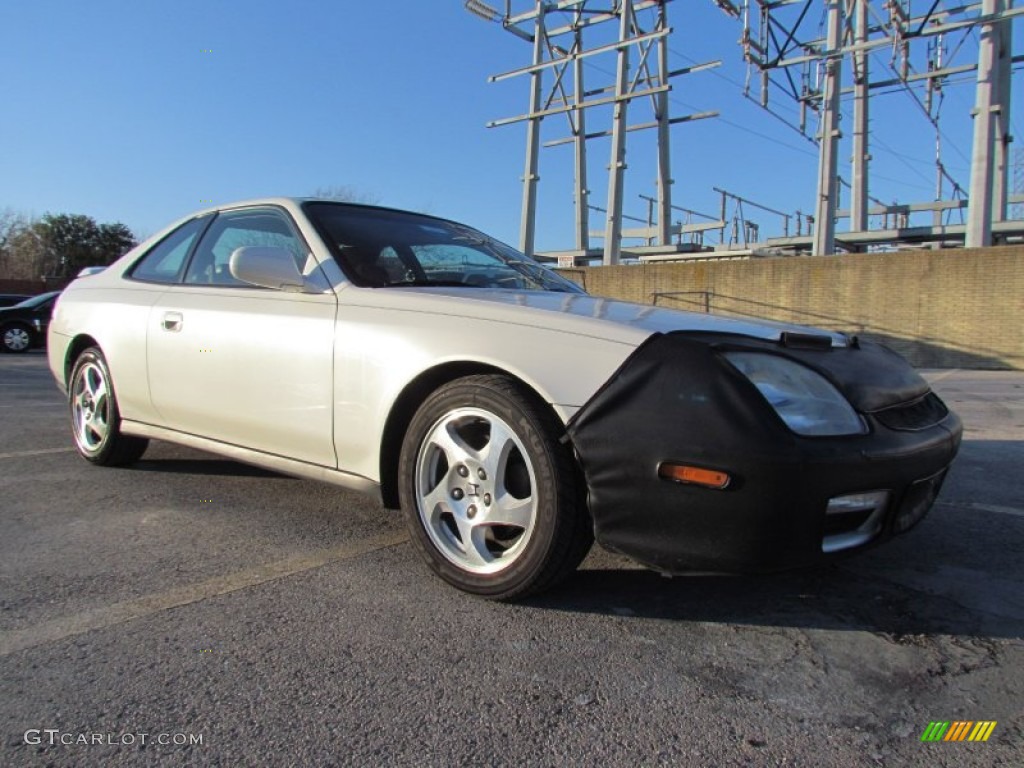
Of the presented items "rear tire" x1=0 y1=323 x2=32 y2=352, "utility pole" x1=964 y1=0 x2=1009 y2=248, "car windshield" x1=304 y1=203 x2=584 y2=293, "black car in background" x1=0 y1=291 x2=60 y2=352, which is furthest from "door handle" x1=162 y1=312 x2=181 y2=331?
"utility pole" x1=964 y1=0 x2=1009 y2=248

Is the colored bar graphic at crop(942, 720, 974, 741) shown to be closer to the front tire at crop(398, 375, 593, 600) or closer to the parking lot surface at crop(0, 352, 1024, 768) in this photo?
the parking lot surface at crop(0, 352, 1024, 768)

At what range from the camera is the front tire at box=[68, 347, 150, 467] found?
13.3 feet

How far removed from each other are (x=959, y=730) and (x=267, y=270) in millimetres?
2774

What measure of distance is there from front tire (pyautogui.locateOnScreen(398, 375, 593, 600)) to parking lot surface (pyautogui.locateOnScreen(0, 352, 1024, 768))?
137 millimetres

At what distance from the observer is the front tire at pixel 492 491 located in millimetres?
2240

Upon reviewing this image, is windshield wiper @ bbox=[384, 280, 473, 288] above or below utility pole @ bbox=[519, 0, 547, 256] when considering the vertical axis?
below

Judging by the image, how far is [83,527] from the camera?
316 cm

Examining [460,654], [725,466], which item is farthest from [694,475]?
[460,654]

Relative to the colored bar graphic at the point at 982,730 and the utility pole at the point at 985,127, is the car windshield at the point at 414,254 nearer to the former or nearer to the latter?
the colored bar graphic at the point at 982,730

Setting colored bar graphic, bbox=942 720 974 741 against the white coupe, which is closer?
colored bar graphic, bbox=942 720 974 741

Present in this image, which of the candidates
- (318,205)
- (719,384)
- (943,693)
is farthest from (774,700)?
(318,205)

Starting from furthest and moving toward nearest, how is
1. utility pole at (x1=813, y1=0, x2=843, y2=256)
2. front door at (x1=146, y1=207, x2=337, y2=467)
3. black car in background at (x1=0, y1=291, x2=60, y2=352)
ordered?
utility pole at (x1=813, y1=0, x2=843, y2=256) < black car in background at (x1=0, y1=291, x2=60, y2=352) < front door at (x1=146, y1=207, x2=337, y2=467)

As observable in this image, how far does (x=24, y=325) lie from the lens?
15.7 metres

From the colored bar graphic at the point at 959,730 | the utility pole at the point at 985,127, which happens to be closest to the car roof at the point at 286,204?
the colored bar graphic at the point at 959,730
